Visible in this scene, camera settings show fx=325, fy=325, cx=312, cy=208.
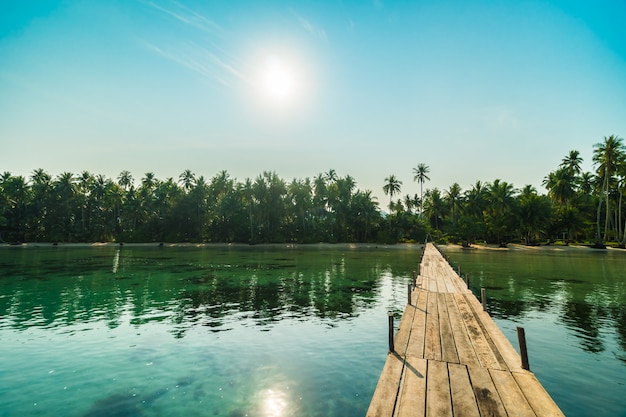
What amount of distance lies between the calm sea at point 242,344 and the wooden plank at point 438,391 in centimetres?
233

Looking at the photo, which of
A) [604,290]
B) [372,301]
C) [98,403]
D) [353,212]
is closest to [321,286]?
[372,301]

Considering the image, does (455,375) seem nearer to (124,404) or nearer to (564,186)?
(124,404)

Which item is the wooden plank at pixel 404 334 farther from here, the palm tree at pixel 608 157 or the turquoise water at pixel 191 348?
the palm tree at pixel 608 157

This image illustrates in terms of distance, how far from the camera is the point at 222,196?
9544 cm

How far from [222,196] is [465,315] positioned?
87.9 m

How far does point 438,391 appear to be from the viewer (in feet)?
24.9

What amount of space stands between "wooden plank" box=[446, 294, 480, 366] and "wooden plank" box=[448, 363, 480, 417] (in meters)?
0.61

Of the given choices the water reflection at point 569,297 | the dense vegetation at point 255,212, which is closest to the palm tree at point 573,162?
the dense vegetation at point 255,212

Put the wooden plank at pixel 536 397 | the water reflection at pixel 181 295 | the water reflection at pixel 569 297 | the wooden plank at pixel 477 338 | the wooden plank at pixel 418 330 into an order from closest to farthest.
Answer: the wooden plank at pixel 536 397, the wooden plank at pixel 477 338, the wooden plank at pixel 418 330, the water reflection at pixel 569 297, the water reflection at pixel 181 295

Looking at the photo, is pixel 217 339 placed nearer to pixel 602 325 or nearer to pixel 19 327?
pixel 19 327

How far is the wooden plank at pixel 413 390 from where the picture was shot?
6.75m

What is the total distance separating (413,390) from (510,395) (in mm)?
2141

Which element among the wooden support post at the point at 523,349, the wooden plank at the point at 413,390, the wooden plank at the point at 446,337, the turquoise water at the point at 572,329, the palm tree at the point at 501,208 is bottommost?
the turquoise water at the point at 572,329

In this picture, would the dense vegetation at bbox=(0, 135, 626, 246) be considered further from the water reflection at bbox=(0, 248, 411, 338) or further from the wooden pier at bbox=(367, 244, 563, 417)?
the wooden pier at bbox=(367, 244, 563, 417)
